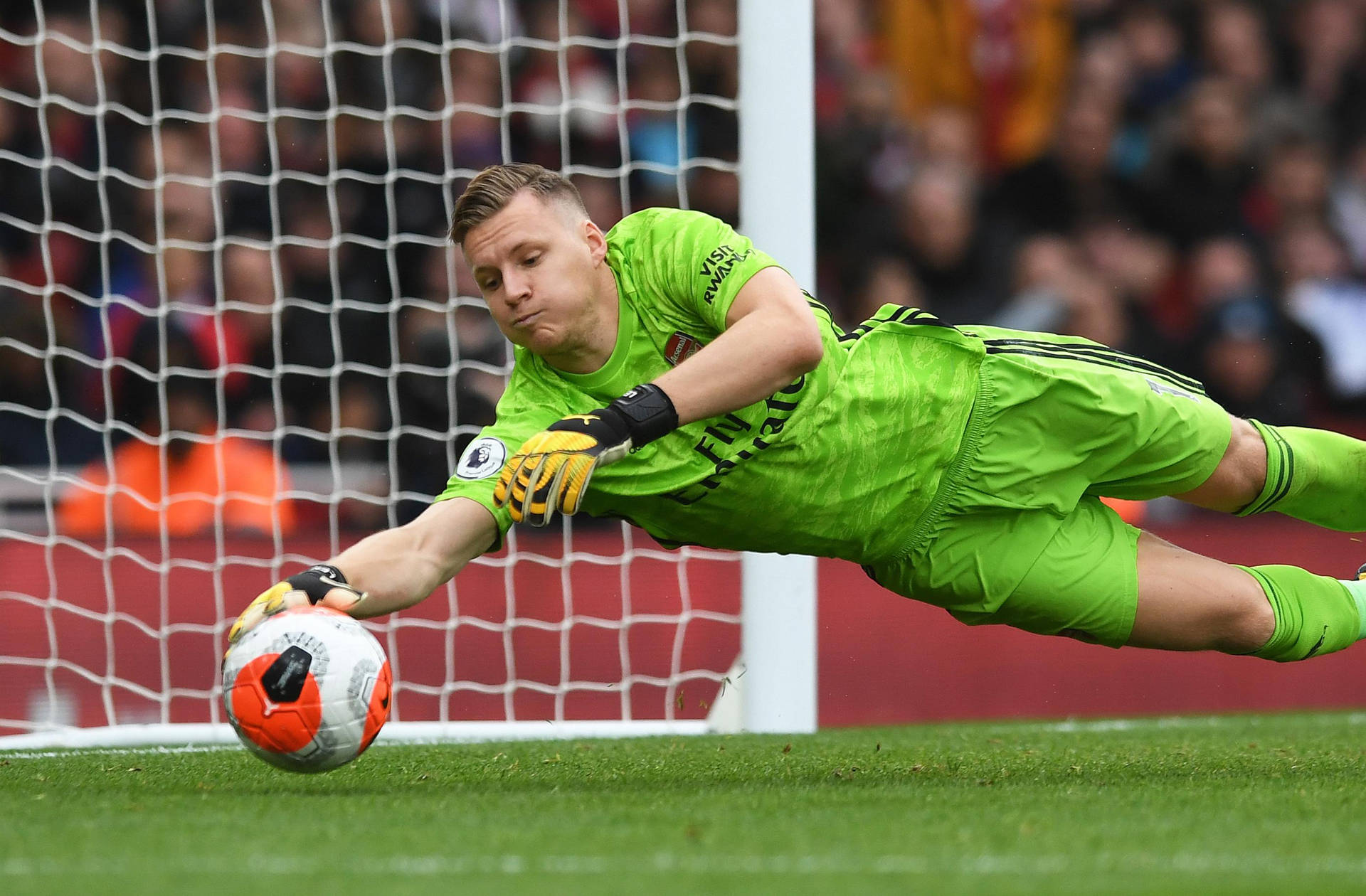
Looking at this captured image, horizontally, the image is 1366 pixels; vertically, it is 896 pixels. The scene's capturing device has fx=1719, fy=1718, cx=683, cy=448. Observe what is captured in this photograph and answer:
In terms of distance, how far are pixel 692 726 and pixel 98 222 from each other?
123 inches

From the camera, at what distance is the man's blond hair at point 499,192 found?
3.53 metres

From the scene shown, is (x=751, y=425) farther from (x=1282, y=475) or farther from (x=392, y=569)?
(x=1282, y=475)

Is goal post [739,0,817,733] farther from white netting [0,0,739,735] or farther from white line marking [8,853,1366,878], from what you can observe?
white line marking [8,853,1366,878]

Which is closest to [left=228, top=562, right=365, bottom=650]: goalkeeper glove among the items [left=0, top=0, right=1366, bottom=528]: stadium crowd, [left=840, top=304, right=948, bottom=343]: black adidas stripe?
[left=840, top=304, right=948, bottom=343]: black adidas stripe

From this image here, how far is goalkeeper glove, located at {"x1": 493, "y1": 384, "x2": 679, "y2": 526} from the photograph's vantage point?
312 cm

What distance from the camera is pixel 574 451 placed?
3121 millimetres

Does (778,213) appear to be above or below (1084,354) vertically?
above

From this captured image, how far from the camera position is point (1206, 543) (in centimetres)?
677

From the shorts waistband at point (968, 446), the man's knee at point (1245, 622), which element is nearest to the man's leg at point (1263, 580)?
the man's knee at point (1245, 622)

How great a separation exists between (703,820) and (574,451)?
2.28 feet

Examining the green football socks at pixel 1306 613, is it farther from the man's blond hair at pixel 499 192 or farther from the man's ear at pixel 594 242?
the man's blond hair at pixel 499 192

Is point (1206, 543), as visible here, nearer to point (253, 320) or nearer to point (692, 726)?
point (692, 726)

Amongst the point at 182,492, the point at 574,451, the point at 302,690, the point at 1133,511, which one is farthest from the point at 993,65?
the point at 302,690

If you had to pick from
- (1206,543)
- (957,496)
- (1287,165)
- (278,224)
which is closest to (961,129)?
(1287,165)
